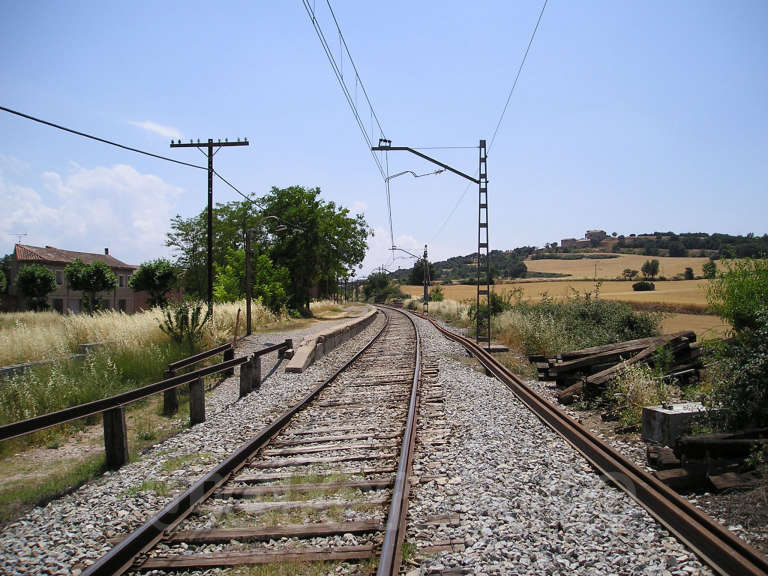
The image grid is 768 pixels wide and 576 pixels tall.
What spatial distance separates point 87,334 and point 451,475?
13168mm

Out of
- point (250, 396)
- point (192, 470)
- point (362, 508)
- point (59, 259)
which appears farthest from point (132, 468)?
point (59, 259)

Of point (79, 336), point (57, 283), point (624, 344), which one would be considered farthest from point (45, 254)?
point (624, 344)

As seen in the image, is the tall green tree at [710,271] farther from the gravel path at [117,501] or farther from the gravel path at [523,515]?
the gravel path at [117,501]

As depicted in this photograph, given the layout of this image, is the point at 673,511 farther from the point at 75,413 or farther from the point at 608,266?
the point at 608,266

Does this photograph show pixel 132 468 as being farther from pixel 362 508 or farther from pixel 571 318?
pixel 571 318

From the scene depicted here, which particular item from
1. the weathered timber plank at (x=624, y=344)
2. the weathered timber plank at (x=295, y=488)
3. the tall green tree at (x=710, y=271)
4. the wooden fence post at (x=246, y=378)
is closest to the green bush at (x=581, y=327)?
the weathered timber plank at (x=624, y=344)

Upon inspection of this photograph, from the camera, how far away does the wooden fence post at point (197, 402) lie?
28.7 ft

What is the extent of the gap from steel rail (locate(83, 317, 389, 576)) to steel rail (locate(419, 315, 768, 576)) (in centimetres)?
384

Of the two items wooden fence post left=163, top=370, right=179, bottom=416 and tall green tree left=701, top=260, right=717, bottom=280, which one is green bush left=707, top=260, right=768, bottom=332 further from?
wooden fence post left=163, top=370, right=179, bottom=416

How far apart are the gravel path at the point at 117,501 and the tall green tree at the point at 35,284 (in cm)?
5353

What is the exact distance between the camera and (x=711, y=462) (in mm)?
5301

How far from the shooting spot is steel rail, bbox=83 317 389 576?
3887 mm

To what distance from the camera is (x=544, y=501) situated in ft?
16.2

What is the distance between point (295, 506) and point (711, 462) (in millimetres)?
3901
